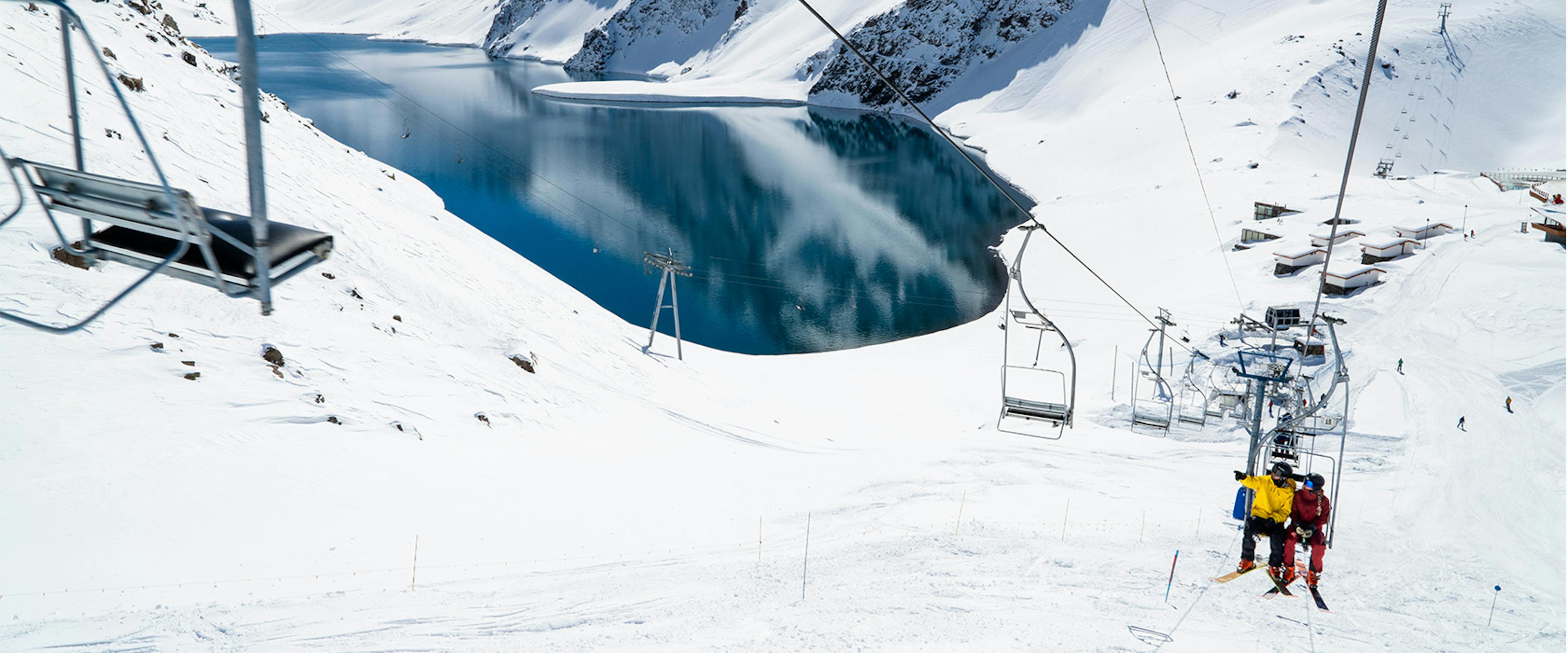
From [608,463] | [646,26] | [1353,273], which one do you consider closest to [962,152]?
[608,463]

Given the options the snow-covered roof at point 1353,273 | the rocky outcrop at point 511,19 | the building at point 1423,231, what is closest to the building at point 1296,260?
the snow-covered roof at point 1353,273

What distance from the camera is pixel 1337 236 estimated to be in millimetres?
33438

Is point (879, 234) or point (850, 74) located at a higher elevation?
point (850, 74)

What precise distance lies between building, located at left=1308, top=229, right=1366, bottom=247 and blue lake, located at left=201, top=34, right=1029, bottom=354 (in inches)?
471

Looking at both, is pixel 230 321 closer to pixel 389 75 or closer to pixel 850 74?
pixel 850 74

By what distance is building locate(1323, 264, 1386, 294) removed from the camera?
95.2 ft

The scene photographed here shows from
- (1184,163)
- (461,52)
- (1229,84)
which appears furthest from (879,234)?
(461,52)

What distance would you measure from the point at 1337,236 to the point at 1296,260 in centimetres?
405

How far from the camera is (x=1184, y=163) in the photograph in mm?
49969

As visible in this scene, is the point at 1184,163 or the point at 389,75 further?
the point at 389,75

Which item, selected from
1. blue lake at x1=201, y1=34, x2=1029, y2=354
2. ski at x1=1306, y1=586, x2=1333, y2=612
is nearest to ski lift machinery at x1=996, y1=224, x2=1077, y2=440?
ski at x1=1306, y1=586, x2=1333, y2=612

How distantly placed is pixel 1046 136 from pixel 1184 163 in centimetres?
1789

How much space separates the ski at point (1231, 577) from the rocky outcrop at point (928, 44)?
86463mm

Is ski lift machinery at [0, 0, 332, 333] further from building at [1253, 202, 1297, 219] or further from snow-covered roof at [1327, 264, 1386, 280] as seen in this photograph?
building at [1253, 202, 1297, 219]
